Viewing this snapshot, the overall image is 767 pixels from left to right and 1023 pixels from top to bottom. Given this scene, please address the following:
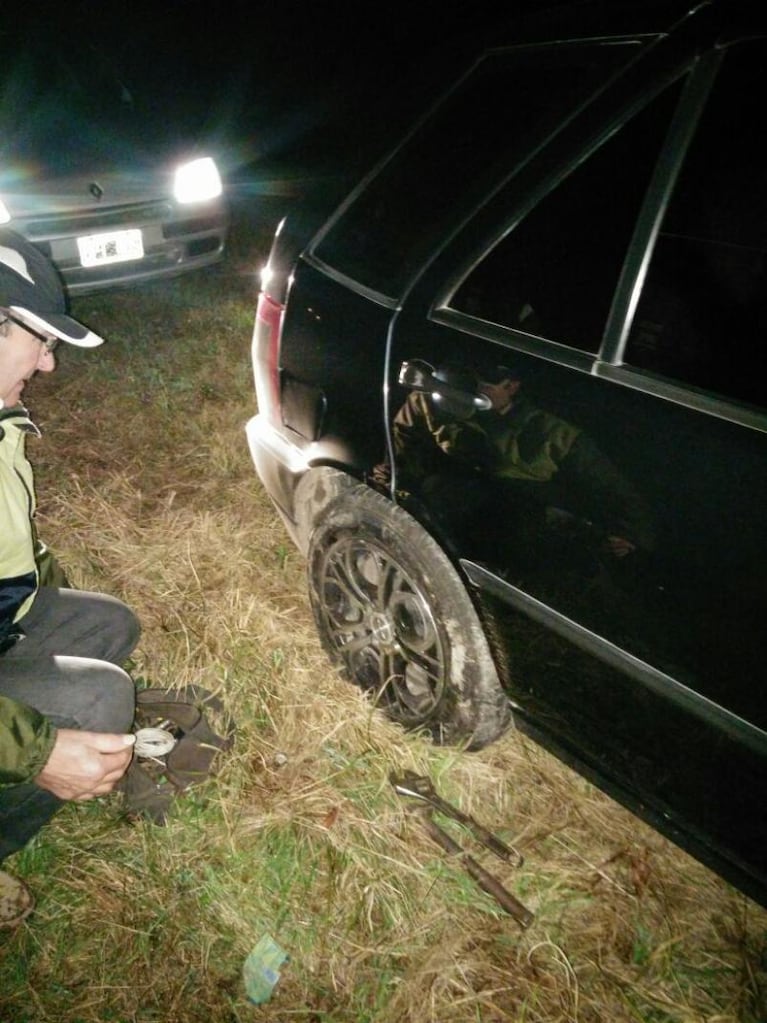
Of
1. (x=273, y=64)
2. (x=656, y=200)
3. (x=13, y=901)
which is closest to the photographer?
(x=656, y=200)

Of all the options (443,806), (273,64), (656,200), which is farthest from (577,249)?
(273,64)

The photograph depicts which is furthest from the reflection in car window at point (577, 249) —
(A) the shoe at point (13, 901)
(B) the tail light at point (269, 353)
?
(A) the shoe at point (13, 901)

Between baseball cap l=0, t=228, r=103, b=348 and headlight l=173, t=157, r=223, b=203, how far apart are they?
287 centimetres

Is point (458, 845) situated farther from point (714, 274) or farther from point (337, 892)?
point (714, 274)

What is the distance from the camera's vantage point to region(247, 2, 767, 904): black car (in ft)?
4.02

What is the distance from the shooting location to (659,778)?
55.4 inches

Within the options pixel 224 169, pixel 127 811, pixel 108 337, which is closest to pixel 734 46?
pixel 127 811

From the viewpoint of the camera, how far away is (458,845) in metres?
1.76

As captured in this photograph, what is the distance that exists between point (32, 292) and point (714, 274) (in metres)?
1.53

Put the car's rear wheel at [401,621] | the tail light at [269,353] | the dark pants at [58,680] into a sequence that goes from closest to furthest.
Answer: the dark pants at [58,680], the car's rear wheel at [401,621], the tail light at [269,353]

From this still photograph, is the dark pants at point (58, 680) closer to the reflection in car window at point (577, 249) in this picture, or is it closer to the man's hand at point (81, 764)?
the man's hand at point (81, 764)

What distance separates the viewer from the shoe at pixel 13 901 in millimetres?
1607

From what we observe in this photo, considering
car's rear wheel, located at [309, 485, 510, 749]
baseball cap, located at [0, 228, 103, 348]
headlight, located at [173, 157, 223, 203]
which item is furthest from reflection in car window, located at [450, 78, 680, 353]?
headlight, located at [173, 157, 223, 203]

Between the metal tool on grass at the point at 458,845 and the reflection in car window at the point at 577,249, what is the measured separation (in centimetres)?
129
